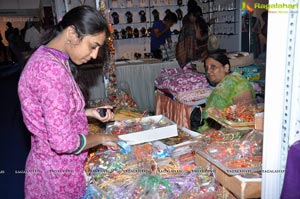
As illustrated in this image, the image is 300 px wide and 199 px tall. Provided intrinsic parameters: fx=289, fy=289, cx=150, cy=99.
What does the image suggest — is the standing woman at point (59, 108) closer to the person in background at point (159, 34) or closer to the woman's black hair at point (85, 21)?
the woman's black hair at point (85, 21)

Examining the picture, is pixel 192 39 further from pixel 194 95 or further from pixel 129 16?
pixel 129 16

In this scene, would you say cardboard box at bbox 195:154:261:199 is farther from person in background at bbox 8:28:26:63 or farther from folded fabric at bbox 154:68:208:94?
person in background at bbox 8:28:26:63

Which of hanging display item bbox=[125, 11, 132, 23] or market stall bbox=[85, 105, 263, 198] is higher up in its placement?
hanging display item bbox=[125, 11, 132, 23]

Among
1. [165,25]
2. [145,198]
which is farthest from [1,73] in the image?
[145,198]

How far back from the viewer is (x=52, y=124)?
1025 millimetres

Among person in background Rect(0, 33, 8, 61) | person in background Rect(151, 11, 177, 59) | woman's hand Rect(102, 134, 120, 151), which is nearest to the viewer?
woman's hand Rect(102, 134, 120, 151)

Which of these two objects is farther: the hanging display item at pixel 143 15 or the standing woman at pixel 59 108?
the hanging display item at pixel 143 15

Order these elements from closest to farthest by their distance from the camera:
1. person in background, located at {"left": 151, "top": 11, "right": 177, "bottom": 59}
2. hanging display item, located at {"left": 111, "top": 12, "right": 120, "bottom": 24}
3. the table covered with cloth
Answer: the table covered with cloth
person in background, located at {"left": 151, "top": 11, "right": 177, "bottom": 59}
hanging display item, located at {"left": 111, "top": 12, "right": 120, "bottom": 24}

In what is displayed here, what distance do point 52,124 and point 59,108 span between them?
6 centimetres

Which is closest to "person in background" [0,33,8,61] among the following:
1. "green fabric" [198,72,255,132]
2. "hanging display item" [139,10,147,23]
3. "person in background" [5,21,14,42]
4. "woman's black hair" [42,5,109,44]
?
"person in background" [5,21,14,42]

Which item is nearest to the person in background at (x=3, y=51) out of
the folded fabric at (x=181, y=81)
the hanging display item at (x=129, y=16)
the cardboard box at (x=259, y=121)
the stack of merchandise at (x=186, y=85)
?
the hanging display item at (x=129, y=16)

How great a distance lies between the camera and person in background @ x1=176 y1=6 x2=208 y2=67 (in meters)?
4.50

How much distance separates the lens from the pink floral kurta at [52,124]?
103 centimetres

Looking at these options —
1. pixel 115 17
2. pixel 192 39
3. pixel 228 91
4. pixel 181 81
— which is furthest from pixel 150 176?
pixel 115 17
